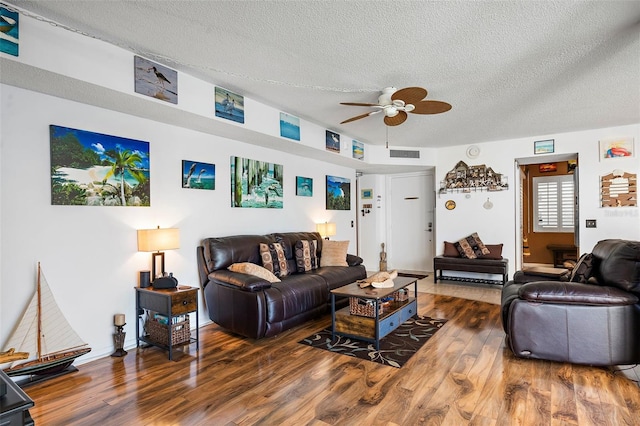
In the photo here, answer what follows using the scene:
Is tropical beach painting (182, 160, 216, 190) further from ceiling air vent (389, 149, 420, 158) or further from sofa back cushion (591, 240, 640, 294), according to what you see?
sofa back cushion (591, 240, 640, 294)

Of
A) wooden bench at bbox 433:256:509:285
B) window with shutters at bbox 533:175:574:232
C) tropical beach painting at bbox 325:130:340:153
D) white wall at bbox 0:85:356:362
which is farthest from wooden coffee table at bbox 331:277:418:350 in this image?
window with shutters at bbox 533:175:574:232

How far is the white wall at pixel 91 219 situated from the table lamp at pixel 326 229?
180cm

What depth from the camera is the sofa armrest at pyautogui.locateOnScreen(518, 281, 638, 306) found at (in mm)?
2566

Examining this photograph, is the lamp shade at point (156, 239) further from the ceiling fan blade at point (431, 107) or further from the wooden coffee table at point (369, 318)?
the ceiling fan blade at point (431, 107)

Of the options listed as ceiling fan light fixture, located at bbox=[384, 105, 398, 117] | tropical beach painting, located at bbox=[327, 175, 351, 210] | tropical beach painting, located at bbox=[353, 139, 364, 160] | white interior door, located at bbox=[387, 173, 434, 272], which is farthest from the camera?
white interior door, located at bbox=[387, 173, 434, 272]

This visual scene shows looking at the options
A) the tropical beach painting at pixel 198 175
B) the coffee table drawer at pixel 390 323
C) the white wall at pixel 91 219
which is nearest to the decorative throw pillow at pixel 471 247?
the coffee table drawer at pixel 390 323

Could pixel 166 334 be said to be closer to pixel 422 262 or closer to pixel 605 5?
pixel 605 5

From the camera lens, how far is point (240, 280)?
332cm

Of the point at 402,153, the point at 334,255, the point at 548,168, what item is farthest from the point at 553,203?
the point at 334,255

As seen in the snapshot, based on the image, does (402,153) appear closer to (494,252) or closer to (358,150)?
(358,150)

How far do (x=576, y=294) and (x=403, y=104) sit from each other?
7.21ft

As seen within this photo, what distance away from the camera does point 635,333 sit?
253 centimetres

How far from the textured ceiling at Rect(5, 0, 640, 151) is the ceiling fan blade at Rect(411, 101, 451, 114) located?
0.30 metres

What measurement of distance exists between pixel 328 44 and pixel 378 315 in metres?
2.38
